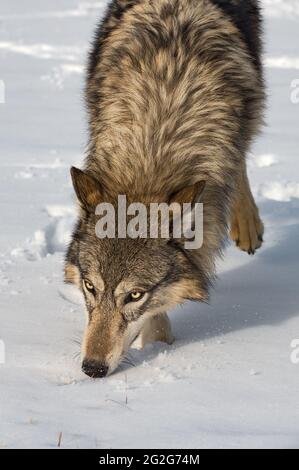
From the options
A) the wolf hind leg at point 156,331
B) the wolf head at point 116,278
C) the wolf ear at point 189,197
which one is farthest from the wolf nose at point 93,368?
the wolf ear at point 189,197

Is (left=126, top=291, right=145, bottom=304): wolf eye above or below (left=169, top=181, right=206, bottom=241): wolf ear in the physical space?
below

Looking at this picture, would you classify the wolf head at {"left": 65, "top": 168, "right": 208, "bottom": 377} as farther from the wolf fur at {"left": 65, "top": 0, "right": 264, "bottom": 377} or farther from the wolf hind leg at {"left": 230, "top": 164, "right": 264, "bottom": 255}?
the wolf hind leg at {"left": 230, "top": 164, "right": 264, "bottom": 255}

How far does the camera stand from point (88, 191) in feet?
13.8

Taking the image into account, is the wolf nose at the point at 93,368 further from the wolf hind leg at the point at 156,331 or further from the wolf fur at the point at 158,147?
the wolf hind leg at the point at 156,331

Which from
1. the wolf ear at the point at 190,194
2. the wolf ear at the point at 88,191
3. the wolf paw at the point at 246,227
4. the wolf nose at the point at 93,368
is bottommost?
the wolf paw at the point at 246,227

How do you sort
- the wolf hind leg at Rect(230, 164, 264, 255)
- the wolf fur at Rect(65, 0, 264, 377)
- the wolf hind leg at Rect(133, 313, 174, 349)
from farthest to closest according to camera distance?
the wolf hind leg at Rect(230, 164, 264, 255) → the wolf hind leg at Rect(133, 313, 174, 349) → the wolf fur at Rect(65, 0, 264, 377)

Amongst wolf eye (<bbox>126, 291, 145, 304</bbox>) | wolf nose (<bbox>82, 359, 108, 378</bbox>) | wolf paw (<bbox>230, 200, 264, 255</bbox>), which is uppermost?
wolf eye (<bbox>126, 291, 145, 304</bbox>)

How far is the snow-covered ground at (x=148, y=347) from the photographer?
343cm

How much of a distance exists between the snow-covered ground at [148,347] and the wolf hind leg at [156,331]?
66mm

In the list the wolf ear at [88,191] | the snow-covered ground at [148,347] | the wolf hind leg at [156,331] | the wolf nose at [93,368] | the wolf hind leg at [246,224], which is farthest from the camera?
the wolf hind leg at [246,224]

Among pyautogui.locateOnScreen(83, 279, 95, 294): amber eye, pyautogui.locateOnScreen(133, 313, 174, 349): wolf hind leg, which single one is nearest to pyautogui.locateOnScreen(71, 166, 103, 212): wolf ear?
pyautogui.locateOnScreen(83, 279, 95, 294): amber eye

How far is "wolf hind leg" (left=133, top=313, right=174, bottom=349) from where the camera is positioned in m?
4.52

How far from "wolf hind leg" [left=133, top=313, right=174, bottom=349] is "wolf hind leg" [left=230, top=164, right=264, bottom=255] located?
1458 millimetres

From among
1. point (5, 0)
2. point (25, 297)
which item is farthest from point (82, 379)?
point (5, 0)
